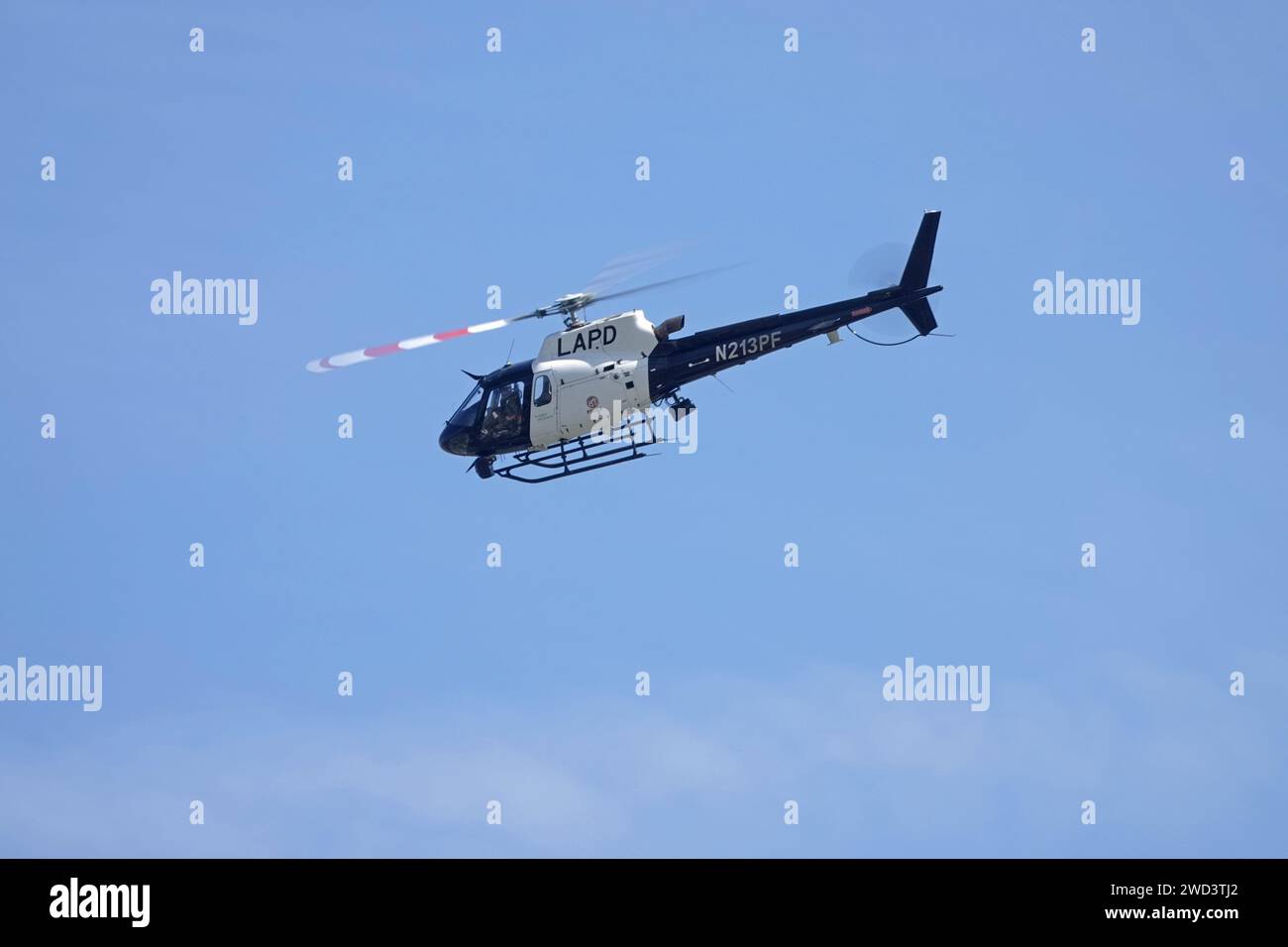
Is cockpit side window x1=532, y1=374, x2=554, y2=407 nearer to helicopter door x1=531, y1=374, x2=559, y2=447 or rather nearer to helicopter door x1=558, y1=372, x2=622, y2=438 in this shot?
helicopter door x1=531, y1=374, x2=559, y2=447

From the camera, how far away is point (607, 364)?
35.2m

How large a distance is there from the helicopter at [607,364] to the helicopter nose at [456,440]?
0.03 m

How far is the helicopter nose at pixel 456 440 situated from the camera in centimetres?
3647

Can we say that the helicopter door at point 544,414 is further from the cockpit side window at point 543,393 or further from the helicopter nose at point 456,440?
the helicopter nose at point 456,440

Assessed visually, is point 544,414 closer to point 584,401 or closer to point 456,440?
point 584,401

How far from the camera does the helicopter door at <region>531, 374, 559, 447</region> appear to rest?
35.4 m

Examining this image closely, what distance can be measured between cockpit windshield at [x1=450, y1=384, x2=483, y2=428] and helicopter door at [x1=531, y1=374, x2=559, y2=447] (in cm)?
127

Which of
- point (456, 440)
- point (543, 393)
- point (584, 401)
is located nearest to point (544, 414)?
point (543, 393)

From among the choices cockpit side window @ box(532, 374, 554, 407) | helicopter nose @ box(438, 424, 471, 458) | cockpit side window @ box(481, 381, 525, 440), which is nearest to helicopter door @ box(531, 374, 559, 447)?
cockpit side window @ box(532, 374, 554, 407)
